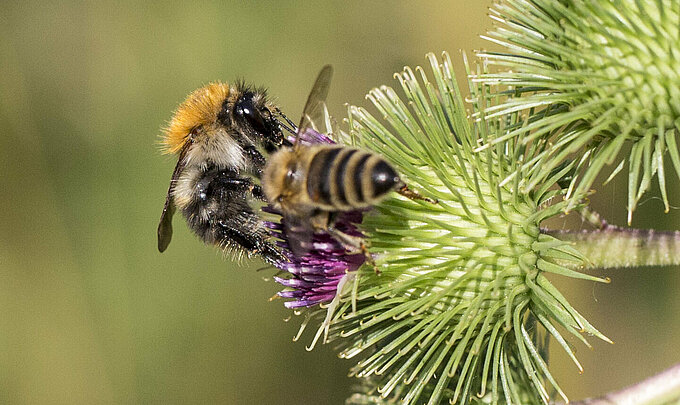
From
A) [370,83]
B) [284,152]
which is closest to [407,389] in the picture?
[284,152]

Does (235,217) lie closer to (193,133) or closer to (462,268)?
(193,133)

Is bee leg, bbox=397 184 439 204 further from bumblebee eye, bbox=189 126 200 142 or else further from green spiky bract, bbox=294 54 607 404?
bumblebee eye, bbox=189 126 200 142

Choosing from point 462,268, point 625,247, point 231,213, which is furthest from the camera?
point 231,213

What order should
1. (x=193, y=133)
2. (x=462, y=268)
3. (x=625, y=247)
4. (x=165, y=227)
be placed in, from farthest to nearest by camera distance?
(x=165, y=227)
(x=193, y=133)
(x=625, y=247)
(x=462, y=268)

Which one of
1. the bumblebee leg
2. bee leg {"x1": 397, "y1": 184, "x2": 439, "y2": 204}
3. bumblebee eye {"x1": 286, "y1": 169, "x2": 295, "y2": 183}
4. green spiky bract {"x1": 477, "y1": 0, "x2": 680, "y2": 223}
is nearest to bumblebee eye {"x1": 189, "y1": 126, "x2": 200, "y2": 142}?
the bumblebee leg

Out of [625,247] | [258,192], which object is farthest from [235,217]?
[625,247]

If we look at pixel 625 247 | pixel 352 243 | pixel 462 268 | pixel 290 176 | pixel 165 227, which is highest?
pixel 165 227
